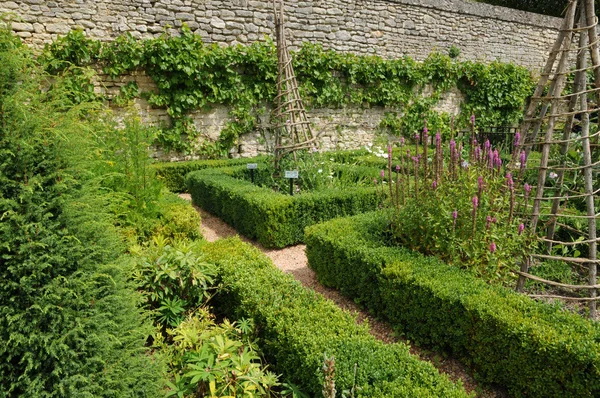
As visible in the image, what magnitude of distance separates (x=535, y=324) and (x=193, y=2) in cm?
883

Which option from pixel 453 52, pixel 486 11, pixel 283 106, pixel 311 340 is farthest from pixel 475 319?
pixel 486 11

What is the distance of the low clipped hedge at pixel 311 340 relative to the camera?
6.55 feet

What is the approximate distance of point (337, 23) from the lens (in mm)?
10539

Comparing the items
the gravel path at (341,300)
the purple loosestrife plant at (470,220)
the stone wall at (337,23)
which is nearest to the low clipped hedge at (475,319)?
the gravel path at (341,300)

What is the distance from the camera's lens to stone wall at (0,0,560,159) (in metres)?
7.77

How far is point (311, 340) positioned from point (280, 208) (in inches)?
115

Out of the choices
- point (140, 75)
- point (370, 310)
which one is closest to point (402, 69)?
point (140, 75)

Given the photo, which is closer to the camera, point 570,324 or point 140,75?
point 570,324

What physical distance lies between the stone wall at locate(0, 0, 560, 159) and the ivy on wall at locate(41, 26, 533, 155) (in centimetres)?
30

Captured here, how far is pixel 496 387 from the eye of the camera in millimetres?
2699

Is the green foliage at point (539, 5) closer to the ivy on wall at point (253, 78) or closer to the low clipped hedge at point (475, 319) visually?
the ivy on wall at point (253, 78)

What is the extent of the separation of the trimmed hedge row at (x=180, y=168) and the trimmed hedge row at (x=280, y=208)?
2.06 m

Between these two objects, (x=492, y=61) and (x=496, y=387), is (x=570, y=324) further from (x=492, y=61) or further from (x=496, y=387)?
(x=492, y=61)

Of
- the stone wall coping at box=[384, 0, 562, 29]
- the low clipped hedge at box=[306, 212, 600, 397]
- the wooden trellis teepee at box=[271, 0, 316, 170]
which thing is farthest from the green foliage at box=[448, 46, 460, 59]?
the low clipped hedge at box=[306, 212, 600, 397]
